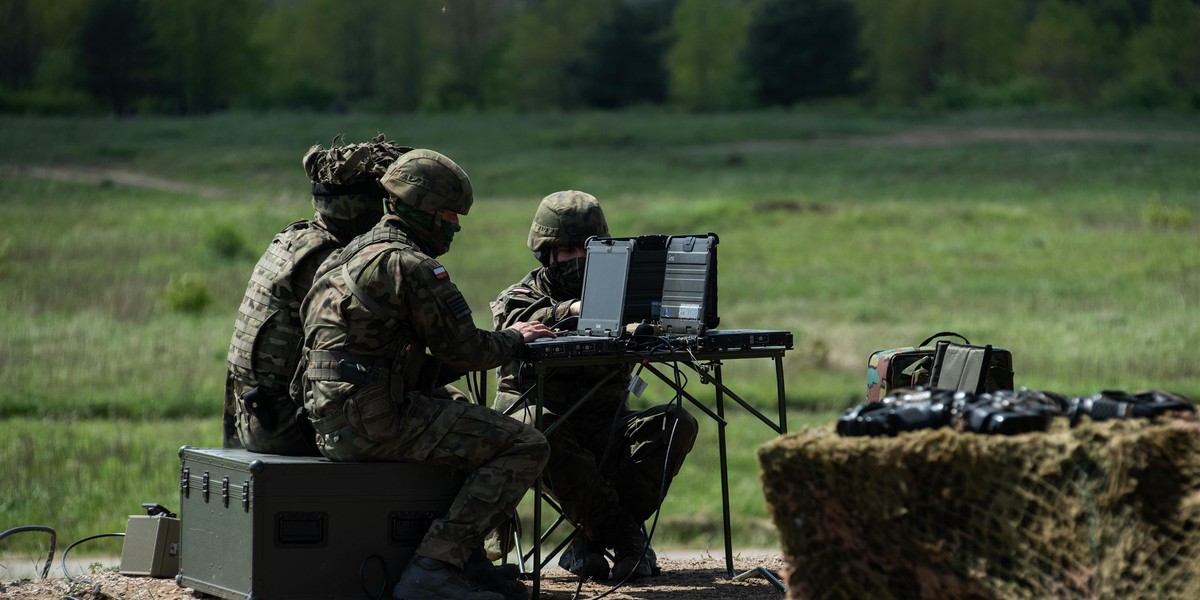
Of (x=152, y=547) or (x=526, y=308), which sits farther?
(x=526, y=308)

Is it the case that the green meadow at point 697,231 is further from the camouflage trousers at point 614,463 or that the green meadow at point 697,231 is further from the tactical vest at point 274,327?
the tactical vest at point 274,327

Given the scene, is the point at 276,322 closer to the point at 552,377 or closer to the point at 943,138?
the point at 552,377

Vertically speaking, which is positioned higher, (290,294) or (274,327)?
(290,294)

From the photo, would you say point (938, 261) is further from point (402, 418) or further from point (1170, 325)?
point (402, 418)

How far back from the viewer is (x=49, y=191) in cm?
3759

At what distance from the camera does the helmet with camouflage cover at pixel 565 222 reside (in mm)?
7695

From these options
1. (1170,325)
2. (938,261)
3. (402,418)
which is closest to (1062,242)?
(938,261)

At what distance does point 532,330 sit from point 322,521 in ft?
3.80

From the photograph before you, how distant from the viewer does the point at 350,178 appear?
715 cm

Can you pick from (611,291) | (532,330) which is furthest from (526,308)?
(532,330)

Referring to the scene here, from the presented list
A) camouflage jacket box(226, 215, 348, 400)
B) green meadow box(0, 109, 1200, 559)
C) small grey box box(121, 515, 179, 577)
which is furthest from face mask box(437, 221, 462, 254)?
green meadow box(0, 109, 1200, 559)

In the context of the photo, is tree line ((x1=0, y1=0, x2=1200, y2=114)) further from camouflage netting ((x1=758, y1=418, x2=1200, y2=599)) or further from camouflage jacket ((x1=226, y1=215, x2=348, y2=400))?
camouflage netting ((x1=758, y1=418, x2=1200, y2=599))

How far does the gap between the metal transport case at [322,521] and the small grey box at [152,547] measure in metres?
1.02

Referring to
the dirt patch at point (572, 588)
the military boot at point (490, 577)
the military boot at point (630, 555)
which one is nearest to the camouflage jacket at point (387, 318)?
the military boot at point (490, 577)
